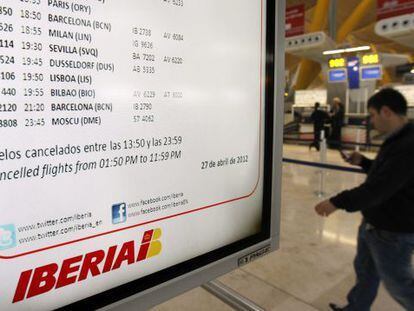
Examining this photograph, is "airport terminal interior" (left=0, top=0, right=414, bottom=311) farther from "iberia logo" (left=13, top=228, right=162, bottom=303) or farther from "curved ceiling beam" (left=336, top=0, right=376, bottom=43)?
"curved ceiling beam" (left=336, top=0, right=376, bottom=43)

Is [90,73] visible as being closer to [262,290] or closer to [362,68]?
[262,290]

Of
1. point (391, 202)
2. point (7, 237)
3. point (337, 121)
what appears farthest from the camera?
point (337, 121)

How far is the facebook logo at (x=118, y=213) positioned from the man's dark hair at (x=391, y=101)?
1949 mm

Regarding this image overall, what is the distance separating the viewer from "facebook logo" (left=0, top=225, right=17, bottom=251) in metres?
0.55

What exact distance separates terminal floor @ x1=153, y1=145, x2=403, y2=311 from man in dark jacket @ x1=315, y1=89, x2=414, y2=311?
81 centimetres

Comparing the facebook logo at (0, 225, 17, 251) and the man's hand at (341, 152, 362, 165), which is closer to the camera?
the facebook logo at (0, 225, 17, 251)

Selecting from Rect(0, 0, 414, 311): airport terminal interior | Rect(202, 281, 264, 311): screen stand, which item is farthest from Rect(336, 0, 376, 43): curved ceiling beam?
Rect(202, 281, 264, 311): screen stand

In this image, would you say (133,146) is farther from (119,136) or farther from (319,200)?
(319,200)

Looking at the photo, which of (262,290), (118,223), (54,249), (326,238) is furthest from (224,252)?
(326,238)

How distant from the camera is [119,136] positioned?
67cm

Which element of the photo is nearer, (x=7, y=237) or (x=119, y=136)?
(x=7, y=237)

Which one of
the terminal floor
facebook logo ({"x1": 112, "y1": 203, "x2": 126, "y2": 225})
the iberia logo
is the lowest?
the terminal floor

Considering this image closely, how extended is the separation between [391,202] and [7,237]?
205cm

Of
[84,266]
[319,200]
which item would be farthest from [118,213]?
[319,200]
